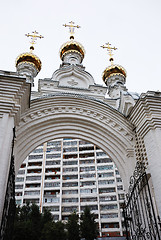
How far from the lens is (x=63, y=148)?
3266cm

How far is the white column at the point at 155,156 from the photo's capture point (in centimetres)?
481

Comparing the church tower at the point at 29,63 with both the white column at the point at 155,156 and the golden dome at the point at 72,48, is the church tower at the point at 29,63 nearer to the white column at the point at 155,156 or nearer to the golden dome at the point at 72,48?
the golden dome at the point at 72,48

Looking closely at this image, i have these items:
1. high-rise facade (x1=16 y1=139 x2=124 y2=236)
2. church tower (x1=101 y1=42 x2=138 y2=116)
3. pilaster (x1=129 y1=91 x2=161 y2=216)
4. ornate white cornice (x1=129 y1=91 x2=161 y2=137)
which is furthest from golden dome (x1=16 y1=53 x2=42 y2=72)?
→ high-rise facade (x1=16 y1=139 x2=124 y2=236)

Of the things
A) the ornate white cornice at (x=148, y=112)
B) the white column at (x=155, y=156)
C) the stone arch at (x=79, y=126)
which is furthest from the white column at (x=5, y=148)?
the ornate white cornice at (x=148, y=112)

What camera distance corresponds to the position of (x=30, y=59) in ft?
38.5

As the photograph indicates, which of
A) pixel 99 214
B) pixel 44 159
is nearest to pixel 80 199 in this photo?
pixel 99 214

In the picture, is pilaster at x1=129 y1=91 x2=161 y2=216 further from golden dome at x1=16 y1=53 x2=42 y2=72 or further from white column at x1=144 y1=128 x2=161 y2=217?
golden dome at x1=16 y1=53 x2=42 y2=72

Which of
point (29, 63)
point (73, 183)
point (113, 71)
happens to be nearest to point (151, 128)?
point (113, 71)

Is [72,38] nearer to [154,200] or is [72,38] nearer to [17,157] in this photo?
[17,157]

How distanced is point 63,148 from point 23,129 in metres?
26.6

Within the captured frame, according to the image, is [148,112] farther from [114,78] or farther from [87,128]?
[114,78]

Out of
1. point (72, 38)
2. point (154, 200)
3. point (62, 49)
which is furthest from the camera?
point (72, 38)

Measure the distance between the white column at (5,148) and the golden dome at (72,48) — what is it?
8.73m

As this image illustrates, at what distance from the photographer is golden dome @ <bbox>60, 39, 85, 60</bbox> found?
41.8ft
